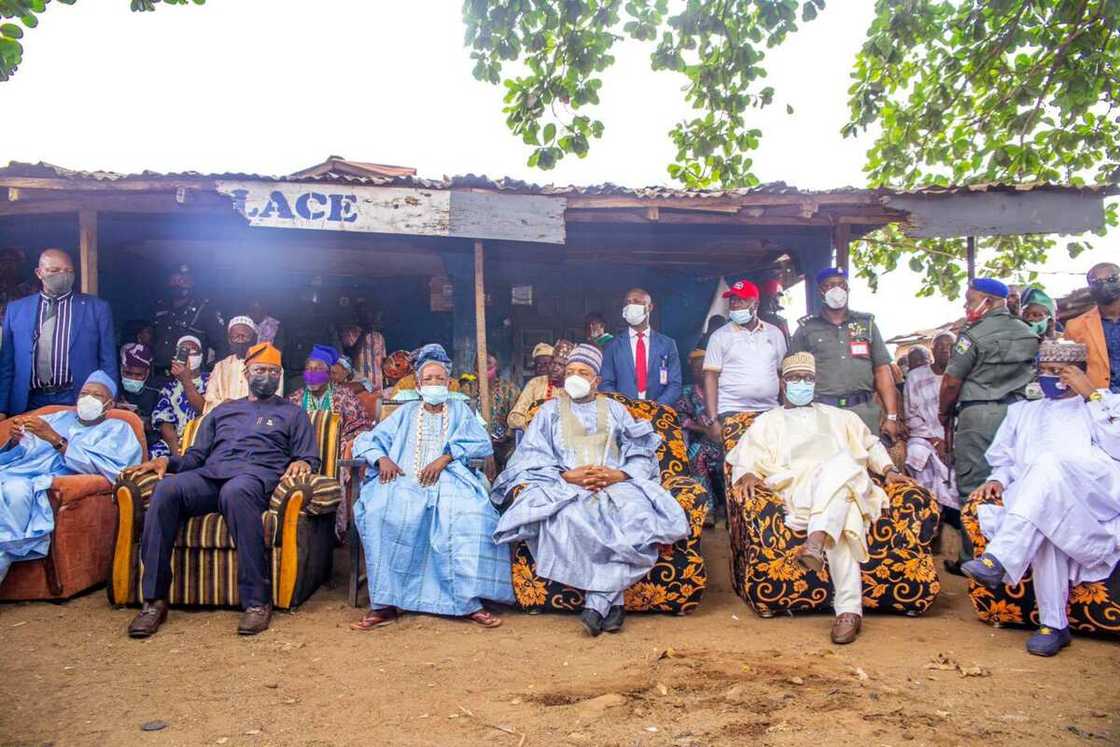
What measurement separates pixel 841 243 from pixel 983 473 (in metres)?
2.73

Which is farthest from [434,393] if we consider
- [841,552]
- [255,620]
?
[841,552]

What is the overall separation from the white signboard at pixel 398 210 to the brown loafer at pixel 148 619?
9.45ft

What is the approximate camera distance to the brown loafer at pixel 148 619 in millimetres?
4465

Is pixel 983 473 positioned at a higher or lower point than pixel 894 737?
higher

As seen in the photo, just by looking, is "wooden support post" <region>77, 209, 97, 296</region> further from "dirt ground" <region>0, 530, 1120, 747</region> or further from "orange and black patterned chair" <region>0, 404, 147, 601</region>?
"dirt ground" <region>0, 530, 1120, 747</region>

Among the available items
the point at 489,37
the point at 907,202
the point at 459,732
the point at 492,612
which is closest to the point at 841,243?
the point at 907,202

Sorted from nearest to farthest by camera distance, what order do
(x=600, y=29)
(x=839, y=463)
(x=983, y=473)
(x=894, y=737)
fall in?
(x=894, y=737)
(x=839, y=463)
(x=983, y=473)
(x=600, y=29)

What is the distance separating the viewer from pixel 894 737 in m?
2.99

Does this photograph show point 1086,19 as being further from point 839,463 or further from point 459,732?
point 459,732

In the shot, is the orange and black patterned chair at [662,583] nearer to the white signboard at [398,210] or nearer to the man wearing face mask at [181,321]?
the white signboard at [398,210]

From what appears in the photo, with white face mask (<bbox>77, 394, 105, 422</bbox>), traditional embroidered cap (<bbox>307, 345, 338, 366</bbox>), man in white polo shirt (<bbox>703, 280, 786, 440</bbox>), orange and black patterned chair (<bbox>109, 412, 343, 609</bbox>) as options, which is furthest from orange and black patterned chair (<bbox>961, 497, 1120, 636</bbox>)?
white face mask (<bbox>77, 394, 105, 422</bbox>)

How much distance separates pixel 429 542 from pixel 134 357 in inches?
151

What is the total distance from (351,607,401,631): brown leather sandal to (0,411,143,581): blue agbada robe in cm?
190

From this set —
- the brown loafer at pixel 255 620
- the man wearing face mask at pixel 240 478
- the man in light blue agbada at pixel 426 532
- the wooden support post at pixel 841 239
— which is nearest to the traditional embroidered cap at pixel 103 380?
the man wearing face mask at pixel 240 478
